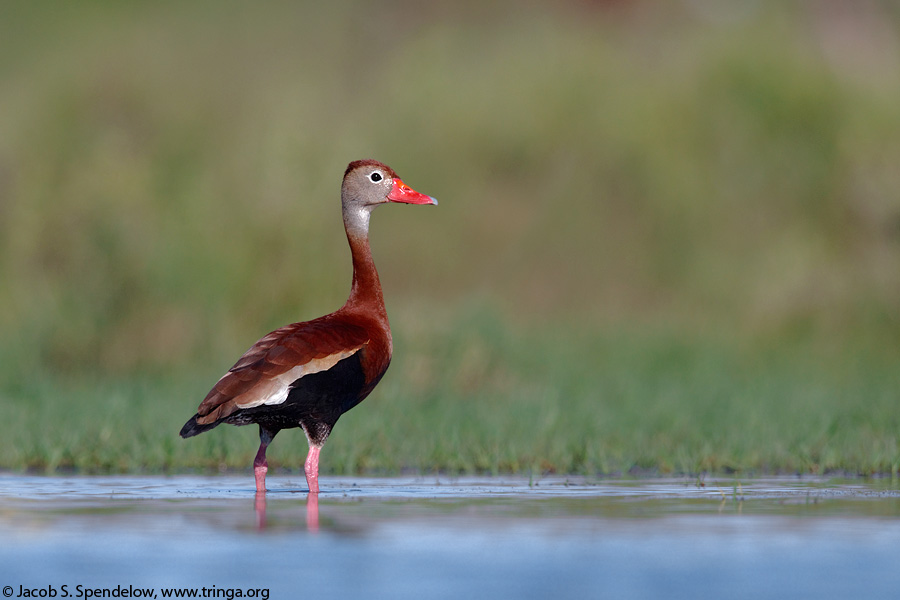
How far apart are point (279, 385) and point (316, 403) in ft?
0.99

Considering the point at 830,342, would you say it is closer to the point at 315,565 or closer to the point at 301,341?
the point at 301,341

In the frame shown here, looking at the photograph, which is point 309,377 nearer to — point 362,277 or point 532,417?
point 362,277

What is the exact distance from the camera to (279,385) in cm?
781

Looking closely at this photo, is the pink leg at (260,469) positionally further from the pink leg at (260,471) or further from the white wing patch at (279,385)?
the white wing patch at (279,385)

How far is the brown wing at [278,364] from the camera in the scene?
299 inches

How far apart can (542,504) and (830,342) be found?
938 centimetres

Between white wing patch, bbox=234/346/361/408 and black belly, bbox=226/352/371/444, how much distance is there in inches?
1.0

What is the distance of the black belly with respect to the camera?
7887 millimetres

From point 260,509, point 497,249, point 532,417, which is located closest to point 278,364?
point 260,509

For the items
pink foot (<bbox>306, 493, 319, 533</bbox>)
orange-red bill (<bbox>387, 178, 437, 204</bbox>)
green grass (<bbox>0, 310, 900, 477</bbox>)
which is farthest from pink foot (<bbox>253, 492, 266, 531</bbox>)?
orange-red bill (<bbox>387, 178, 437, 204</bbox>)

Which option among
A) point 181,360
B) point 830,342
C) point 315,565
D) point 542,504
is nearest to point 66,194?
point 181,360

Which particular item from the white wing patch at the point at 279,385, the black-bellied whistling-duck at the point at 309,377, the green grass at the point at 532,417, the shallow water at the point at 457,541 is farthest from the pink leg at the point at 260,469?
the green grass at the point at 532,417

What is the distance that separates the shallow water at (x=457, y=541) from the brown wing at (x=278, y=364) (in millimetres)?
453

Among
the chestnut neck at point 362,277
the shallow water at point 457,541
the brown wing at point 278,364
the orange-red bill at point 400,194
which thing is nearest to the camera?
the shallow water at point 457,541
